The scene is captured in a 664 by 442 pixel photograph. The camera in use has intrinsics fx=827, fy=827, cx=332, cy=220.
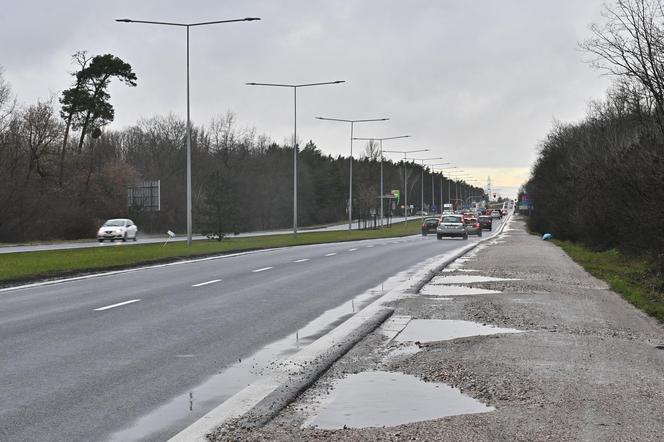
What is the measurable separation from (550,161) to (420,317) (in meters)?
65.7

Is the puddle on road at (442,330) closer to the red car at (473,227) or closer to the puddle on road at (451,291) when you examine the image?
the puddle on road at (451,291)

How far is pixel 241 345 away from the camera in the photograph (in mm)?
10195

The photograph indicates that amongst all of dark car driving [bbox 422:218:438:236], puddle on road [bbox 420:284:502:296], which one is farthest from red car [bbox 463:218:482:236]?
puddle on road [bbox 420:284:502:296]

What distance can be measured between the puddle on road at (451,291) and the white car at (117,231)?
40.6 meters

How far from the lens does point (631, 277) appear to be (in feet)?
76.2

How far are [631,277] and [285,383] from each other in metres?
18.0

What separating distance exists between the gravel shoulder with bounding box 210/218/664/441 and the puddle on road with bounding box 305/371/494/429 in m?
0.12

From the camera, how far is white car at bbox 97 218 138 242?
182ft

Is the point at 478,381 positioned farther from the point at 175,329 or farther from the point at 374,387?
the point at 175,329

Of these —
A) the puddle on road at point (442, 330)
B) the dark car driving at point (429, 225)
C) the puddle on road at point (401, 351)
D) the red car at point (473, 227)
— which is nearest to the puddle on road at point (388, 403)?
the puddle on road at point (401, 351)

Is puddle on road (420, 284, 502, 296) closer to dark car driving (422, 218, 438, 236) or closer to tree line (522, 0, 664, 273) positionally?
tree line (522, 0, 664, 273)

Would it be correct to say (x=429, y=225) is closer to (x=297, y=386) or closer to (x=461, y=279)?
(x=461, y=279)

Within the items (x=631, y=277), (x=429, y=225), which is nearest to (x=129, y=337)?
(x=631, y=277)

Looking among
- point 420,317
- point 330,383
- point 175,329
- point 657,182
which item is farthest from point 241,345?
point 657,182
